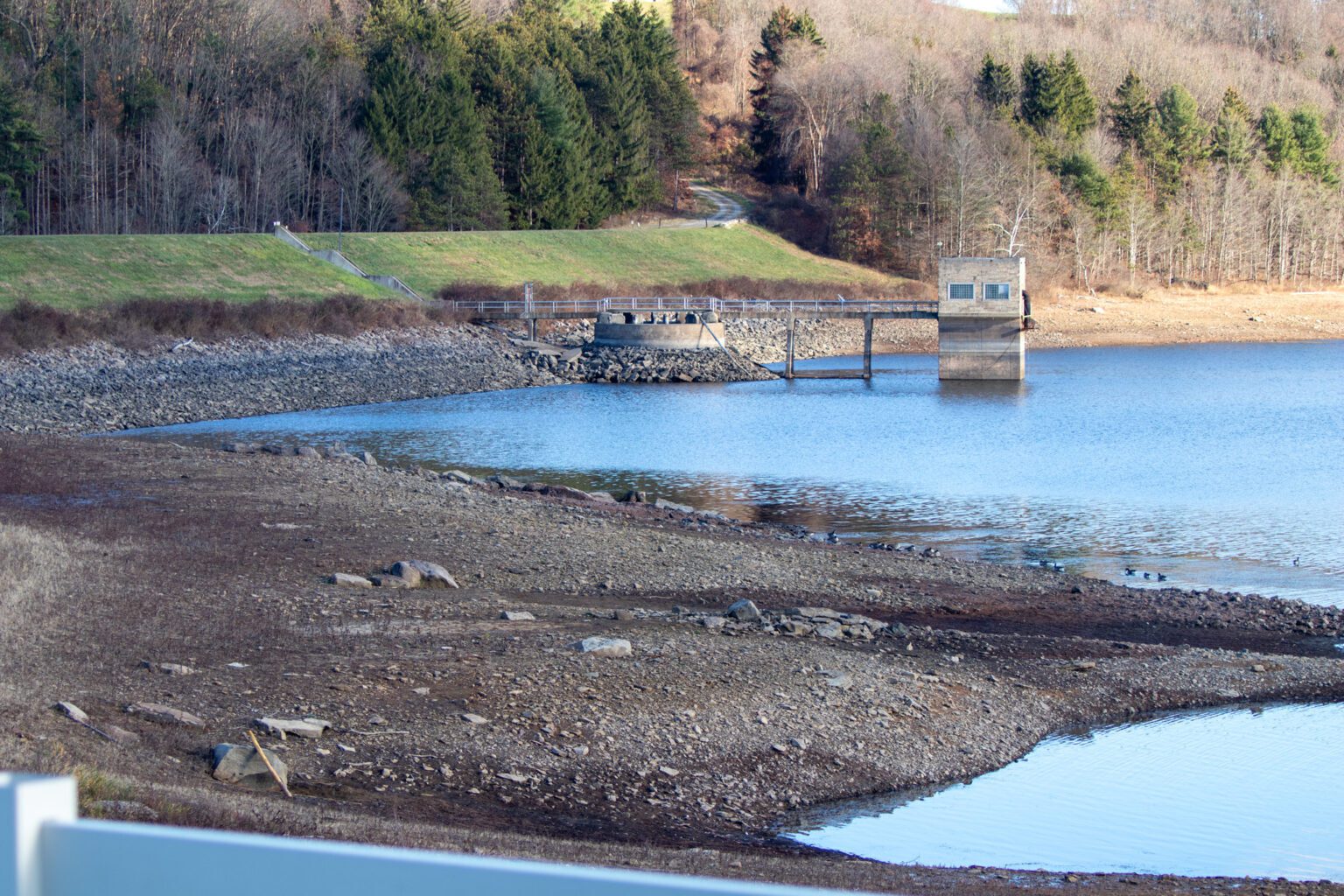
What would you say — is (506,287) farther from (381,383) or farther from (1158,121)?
(1158,121)

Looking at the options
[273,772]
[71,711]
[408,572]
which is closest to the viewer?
[273,772]

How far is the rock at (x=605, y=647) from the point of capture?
13.9 meters

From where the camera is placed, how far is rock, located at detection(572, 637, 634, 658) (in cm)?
1392

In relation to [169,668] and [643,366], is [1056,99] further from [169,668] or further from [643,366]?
[169,668]

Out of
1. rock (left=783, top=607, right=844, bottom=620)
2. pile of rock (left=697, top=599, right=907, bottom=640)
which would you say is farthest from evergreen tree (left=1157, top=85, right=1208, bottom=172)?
pile of rock (left=697, top=599, right=907, bottom=640)

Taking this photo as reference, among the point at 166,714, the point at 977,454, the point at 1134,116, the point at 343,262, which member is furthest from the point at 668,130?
the point at 166,714

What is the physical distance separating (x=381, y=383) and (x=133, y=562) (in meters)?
38.4

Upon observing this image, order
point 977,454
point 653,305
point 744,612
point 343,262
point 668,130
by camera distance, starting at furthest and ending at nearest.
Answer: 1. point 668,130
2. point 653,305
3. point 343,262
4. point 977,454
5. point 744,612

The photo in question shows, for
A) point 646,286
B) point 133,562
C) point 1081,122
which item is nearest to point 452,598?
point 133,562

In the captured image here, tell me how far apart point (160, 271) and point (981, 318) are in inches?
1421

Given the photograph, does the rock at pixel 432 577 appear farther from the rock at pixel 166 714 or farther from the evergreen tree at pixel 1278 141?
the evergreen tree at pixel 1278 141

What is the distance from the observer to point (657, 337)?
66312mm

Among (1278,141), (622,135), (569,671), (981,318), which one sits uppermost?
(1278,141)

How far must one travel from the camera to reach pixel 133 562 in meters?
17.3
